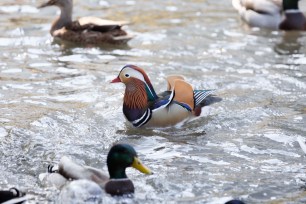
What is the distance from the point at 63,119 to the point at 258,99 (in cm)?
238

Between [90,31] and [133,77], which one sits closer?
[133,77]

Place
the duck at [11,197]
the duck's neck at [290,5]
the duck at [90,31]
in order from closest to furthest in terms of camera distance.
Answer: the duck at [11,197] → the duck at [90,31] → the duck's neck at [290,5]

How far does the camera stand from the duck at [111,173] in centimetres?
737

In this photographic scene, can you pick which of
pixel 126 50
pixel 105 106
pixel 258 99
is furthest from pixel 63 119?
pixel 126 50

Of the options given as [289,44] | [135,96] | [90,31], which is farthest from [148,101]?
[289,44]

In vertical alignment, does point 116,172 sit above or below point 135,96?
below

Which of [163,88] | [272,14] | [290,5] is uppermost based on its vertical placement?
[290,5]

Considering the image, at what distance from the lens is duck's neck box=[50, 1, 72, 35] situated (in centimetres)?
1330

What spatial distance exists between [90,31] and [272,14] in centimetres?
313

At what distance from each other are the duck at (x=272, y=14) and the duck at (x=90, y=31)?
226 cm

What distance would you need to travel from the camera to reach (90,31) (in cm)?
1307

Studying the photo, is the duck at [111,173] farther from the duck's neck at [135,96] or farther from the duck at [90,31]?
the duck at [90,31]

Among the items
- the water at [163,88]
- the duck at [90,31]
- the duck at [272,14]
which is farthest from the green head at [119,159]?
the duck at [272,14]

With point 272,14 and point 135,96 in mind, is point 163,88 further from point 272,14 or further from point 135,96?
point 272,14
